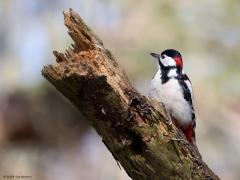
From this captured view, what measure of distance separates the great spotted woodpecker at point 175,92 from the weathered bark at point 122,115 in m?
1.01

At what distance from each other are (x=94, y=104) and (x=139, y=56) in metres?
4.05

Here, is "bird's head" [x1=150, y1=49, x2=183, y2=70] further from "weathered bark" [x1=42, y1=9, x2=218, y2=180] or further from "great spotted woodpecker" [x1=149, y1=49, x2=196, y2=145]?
"weathered bark" [x1=42, y1=9, x2=218, y2=180]

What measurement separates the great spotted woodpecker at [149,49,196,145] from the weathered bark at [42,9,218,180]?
3.33 feet

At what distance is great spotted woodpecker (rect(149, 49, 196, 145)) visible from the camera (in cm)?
418

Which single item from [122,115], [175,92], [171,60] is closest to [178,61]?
[171,60]

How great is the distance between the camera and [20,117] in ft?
24.1

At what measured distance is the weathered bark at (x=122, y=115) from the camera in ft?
9.64

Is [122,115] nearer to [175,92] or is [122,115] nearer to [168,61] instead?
[175,92]

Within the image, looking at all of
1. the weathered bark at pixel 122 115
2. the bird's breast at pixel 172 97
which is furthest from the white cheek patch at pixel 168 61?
the weathered bark at pixel 122 115

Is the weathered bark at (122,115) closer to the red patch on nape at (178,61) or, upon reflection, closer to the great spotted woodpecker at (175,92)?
the great spotted woodpecker at (175,92)

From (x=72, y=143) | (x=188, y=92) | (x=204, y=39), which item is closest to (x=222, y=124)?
(x=204, y=39)

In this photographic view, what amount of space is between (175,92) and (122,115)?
4.12 feet

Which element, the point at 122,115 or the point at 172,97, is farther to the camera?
the point at 172,97

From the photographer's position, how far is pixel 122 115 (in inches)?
118
